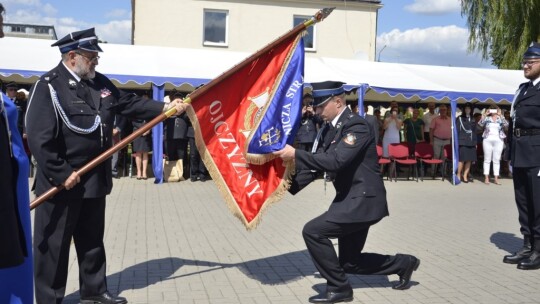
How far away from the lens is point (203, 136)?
5586 millimetres

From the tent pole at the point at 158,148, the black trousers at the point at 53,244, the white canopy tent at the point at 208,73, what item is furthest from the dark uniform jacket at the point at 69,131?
the white canopy tent at the point at 208,73

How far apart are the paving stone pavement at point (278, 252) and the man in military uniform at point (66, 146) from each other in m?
0.69

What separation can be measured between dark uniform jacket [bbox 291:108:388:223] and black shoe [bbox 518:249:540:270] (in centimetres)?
235

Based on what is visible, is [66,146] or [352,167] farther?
[352,167]


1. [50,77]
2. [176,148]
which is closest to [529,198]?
[50,77]

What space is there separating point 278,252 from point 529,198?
9.63 ft

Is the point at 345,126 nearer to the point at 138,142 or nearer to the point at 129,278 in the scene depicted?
the point at 129,278

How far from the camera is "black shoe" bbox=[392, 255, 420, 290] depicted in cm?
562

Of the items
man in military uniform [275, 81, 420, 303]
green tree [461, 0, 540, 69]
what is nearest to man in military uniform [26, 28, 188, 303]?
man in military uniform [275, 81, 420, 303]

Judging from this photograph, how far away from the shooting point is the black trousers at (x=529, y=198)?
267 inches

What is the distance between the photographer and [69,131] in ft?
15.6

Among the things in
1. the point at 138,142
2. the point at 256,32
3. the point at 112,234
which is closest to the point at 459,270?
the point at 112,234

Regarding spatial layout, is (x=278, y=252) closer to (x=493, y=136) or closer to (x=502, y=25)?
(x=493, y=136)

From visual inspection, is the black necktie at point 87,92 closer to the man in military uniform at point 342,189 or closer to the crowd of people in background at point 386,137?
the man in military uniform at point 342,189
